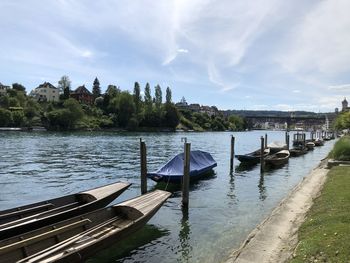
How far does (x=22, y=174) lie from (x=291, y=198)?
914 inches

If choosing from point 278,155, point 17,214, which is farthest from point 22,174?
point 278,155

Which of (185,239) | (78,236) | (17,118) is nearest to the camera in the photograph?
(78,236)

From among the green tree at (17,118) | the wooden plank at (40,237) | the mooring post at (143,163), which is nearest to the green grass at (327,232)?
the wooden plank at (40,237)

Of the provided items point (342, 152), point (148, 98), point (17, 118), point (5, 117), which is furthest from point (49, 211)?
point (148, 98)

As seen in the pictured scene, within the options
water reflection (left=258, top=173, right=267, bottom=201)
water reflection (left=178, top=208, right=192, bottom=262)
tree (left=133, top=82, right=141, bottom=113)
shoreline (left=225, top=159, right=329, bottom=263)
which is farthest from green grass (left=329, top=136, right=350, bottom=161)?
tree (left=133, top=82, right=141, bottom=113)

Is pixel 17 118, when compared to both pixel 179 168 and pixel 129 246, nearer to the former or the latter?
pixel 179 168

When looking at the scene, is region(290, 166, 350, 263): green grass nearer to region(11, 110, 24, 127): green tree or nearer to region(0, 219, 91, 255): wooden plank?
region(0, 219, 91, 255): wooden plank

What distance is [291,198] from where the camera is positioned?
18.7m

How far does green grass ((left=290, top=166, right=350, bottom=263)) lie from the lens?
366 inches

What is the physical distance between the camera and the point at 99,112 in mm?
180750

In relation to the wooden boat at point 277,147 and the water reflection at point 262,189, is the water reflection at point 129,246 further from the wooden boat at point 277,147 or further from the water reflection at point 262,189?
the wooden boat at point 277,147

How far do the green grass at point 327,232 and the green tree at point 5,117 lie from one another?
145 m

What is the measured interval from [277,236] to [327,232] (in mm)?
2017

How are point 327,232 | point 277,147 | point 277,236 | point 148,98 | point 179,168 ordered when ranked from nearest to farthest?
point 327,232
point 277,236
point 179,168
point 277,147
point 148,98
